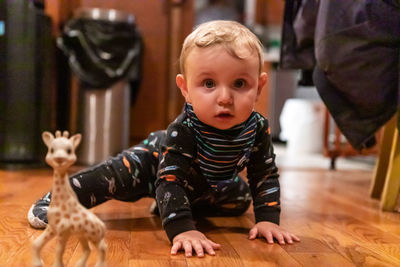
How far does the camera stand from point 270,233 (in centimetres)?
92

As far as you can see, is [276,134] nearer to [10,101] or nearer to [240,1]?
[240,1]

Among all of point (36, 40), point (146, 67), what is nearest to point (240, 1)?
point (146, 67)

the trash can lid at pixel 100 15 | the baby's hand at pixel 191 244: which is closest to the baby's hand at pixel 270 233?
the baby's hand at pixel 191 244

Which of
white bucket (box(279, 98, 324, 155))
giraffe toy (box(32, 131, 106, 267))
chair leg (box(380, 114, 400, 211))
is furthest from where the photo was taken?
white bucket (box(279, 98, 324, 155))

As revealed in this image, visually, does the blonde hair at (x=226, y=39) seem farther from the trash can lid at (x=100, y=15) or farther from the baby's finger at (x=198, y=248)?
the trash can lid at (x=100, y=15)

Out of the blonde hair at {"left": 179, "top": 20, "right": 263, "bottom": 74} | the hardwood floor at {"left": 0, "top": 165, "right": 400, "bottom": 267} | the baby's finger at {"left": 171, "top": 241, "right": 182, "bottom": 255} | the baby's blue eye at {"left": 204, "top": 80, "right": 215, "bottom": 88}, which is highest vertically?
the blonde hair at {"left": 179, "top": 20, "right": 263, "bottom": 74}

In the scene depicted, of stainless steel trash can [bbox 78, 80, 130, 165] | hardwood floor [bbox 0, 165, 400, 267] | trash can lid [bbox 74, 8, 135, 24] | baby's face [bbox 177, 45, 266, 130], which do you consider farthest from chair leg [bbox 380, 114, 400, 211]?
trash can lid [bbox 74, 8, 135, 24]

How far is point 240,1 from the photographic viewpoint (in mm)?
4672

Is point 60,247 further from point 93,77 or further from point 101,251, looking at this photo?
point 93,77

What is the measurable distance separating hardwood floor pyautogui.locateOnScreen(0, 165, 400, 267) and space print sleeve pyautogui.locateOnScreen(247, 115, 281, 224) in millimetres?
75

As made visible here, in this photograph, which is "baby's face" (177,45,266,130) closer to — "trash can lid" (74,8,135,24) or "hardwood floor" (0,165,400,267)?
"hardwood floor" (0,165,400,267)

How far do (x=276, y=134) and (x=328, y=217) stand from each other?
285cm

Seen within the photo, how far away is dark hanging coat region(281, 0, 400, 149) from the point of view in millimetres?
1182

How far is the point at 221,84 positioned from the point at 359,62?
538mm
